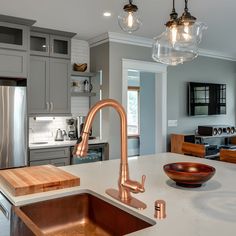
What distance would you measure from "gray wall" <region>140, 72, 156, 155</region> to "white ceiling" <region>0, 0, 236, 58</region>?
176cm

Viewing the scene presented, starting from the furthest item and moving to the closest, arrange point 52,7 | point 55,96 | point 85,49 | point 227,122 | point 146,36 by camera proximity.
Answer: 1. point 227,122
2. point 85,49
3. point 146,36
4. point 55,96
5. point 52,7

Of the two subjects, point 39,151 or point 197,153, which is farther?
point 39,151

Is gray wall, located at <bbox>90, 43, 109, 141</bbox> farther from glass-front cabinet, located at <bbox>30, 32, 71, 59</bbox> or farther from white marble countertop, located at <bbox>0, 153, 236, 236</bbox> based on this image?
white marble countertop, located at <bbox>0, 153, 236, 236</bbox>

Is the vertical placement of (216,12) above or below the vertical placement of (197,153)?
above

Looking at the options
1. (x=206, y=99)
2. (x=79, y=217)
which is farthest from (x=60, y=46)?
(x=79, y=217)

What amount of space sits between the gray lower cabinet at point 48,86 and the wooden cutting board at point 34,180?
2542 millimetres

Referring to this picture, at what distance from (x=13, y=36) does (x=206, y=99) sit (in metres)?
4.02

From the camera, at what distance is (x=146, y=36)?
15.4 feet

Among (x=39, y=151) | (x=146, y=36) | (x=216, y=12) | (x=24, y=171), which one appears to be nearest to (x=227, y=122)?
(x=146, y=36)

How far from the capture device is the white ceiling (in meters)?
3.21

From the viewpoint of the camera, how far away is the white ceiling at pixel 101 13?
321 centimetres

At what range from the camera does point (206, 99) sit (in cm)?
591

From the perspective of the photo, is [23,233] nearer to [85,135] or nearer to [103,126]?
[85,135]

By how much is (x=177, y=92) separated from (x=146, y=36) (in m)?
1.42
